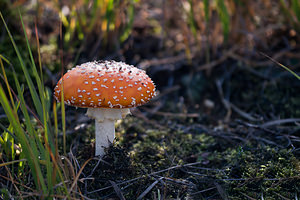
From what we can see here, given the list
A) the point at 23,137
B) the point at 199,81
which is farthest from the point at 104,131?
the point at 199,81

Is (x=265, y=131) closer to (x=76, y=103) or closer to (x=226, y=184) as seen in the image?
(x=226, y=184)

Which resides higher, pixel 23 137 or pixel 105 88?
pixel 105 88

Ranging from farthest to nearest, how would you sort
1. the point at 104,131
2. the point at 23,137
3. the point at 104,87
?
the point at 104,131 → the point at 104,87 → the point at 23,137

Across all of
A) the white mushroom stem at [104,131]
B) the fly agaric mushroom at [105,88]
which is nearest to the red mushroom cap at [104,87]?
the fly agaric mushroom at [105,88]

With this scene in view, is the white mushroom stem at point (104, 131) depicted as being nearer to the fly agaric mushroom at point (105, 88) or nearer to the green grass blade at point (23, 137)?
the fly agaric mushroom at point (105, 88)

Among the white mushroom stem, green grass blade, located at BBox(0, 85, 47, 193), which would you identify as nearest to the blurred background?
the white mushroom stem

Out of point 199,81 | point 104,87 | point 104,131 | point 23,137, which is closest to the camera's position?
point 23,137

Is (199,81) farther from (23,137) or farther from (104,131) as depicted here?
(23,137)

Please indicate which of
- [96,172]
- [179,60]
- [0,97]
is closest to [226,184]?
[96,172]
